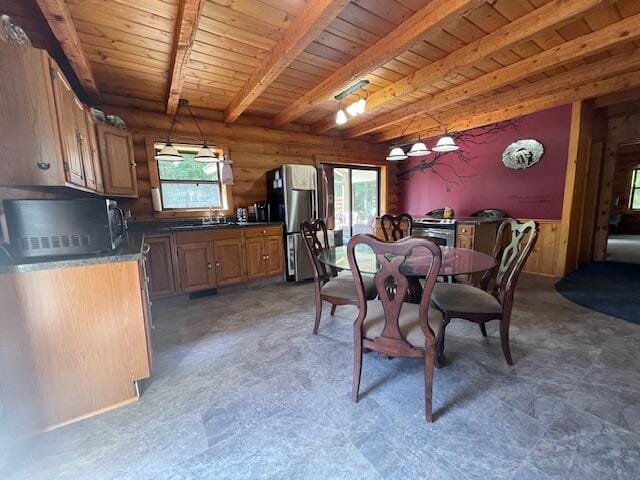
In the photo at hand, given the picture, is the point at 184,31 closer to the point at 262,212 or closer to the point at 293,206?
the point at 293,206

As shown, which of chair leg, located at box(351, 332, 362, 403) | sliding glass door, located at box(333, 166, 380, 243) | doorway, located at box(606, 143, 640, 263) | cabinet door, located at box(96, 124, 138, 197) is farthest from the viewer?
doorway, located at box(606, 143, 640, 263)

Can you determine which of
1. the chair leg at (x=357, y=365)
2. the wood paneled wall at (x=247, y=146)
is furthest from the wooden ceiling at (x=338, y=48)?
the chair leg at (x=357, y=365)

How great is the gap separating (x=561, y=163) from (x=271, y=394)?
473cm

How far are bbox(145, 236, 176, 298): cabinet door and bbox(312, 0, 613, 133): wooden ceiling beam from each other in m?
3.19

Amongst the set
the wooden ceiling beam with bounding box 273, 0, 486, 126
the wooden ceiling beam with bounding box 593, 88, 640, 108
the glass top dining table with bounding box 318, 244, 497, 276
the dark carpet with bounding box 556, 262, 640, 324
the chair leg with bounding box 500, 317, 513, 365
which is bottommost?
the dark carpet with bounding box 556, 262, 640, 324

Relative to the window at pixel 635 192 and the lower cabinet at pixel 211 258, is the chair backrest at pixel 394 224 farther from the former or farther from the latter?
the window at pixel 635 192

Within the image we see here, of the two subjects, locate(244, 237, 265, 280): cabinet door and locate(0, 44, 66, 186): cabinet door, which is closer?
locate(0, 44, 66, 186): cabinet door

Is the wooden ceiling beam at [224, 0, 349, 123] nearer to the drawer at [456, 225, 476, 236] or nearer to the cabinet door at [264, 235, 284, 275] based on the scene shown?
the cabinet door at [264, 235, 284, 275]

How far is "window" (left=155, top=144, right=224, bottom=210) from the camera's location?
3693 mm

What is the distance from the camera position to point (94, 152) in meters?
2.44

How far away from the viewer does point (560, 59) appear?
2549mm

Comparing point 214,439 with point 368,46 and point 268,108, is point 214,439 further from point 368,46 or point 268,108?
point 268,108

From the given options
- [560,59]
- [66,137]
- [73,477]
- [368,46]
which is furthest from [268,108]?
[73,477]

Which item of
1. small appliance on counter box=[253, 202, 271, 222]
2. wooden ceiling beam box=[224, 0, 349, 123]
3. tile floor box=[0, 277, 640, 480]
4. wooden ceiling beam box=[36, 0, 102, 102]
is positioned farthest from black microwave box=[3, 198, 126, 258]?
small appliance on counter box=[253, 202, 271, 222]
